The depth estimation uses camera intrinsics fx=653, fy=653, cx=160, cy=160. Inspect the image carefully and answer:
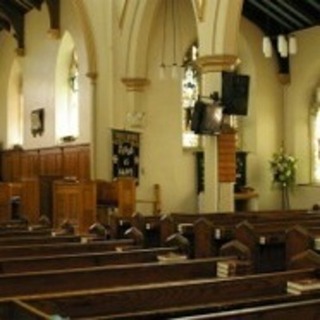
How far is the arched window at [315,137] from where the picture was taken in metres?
15.6

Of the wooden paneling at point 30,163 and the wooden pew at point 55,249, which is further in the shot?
the wooden paneling at point 30,163

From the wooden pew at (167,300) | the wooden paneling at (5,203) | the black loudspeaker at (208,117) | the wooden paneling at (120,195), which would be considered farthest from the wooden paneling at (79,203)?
the wooden pew at (167,300)

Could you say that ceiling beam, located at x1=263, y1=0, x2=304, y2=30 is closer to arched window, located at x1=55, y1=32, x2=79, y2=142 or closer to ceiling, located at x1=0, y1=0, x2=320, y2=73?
ceiling, located at x1=0, y1=0, x2=320, y2=73

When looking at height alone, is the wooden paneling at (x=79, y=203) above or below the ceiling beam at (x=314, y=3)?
below

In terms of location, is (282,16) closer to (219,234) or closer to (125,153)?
(125,153)

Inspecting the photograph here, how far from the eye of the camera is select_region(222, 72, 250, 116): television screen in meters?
10.5

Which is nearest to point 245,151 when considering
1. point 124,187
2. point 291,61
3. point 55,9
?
point 291,61

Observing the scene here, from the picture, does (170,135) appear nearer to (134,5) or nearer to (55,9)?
(134,5)

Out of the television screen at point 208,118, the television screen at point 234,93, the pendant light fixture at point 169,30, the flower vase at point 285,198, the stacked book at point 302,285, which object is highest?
the pendant light fixture at point 169,30

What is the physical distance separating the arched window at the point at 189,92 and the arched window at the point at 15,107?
20.7 ft

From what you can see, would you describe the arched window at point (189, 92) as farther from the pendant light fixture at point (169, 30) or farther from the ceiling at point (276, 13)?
the ceiling at point (276, 13)

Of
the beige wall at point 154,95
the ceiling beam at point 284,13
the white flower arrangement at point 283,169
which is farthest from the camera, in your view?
the white flower arrangement at point 283,169

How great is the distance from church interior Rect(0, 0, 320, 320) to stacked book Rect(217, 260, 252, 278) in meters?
0.55

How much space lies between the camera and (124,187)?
12.2 metres
